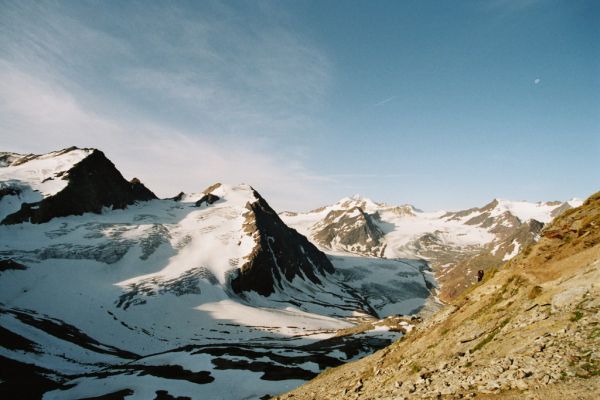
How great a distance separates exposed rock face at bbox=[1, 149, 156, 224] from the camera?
150m

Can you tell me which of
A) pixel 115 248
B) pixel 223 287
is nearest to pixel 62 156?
pixel 115 248

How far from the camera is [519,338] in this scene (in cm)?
1609

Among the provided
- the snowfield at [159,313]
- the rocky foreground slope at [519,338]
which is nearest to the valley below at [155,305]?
the snowfield at [159,313]

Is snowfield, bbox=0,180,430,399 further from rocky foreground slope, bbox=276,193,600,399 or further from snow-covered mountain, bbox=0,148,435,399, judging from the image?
rocky foreground slope, bbox=276,193,600,399

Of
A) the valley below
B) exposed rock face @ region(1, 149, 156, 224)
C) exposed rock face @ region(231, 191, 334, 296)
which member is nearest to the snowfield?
the valley below

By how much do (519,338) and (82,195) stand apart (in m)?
193

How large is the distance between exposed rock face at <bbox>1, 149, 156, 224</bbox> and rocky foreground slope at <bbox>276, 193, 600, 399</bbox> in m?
163

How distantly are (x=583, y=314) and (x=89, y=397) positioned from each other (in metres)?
54.0

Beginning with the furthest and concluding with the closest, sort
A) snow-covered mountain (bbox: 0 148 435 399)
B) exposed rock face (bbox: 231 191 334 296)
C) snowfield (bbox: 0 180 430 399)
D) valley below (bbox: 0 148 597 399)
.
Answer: exposed rock face (bbox: 231 191 334 296) < snowfield (bbox: 0 180 430 399) < snow-covered mountain (bbox: 0 148 435 399) < valley below (bbox: 0 148 597 399)

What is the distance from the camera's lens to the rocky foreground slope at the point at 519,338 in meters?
12.8

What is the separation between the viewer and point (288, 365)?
5994 centimetres

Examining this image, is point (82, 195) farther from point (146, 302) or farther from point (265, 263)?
point (265, 263)

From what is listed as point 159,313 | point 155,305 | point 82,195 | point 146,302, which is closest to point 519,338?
point 159,313

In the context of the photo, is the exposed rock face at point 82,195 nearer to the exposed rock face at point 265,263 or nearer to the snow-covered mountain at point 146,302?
→ the snow-covered mountain at point 146,302
